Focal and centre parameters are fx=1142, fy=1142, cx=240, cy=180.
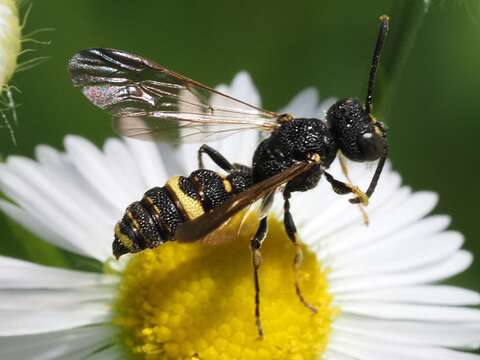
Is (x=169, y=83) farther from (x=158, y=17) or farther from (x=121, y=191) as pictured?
(x=158, y=17)

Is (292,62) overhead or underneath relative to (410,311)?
overhead

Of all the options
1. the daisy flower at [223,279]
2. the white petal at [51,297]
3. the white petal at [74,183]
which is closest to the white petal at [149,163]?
the daisy flower at [223,279]

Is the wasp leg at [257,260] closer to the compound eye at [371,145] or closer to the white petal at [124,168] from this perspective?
the compound eye at [371,145]

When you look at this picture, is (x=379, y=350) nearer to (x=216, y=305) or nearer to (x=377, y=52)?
(x=216, y=305)

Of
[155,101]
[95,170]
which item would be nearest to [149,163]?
[95,170]

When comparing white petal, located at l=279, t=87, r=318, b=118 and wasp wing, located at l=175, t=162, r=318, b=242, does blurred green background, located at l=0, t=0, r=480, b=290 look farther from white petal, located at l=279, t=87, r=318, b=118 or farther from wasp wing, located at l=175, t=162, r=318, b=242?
wasp wing, located at l=175, t=162, r=318, b=242
